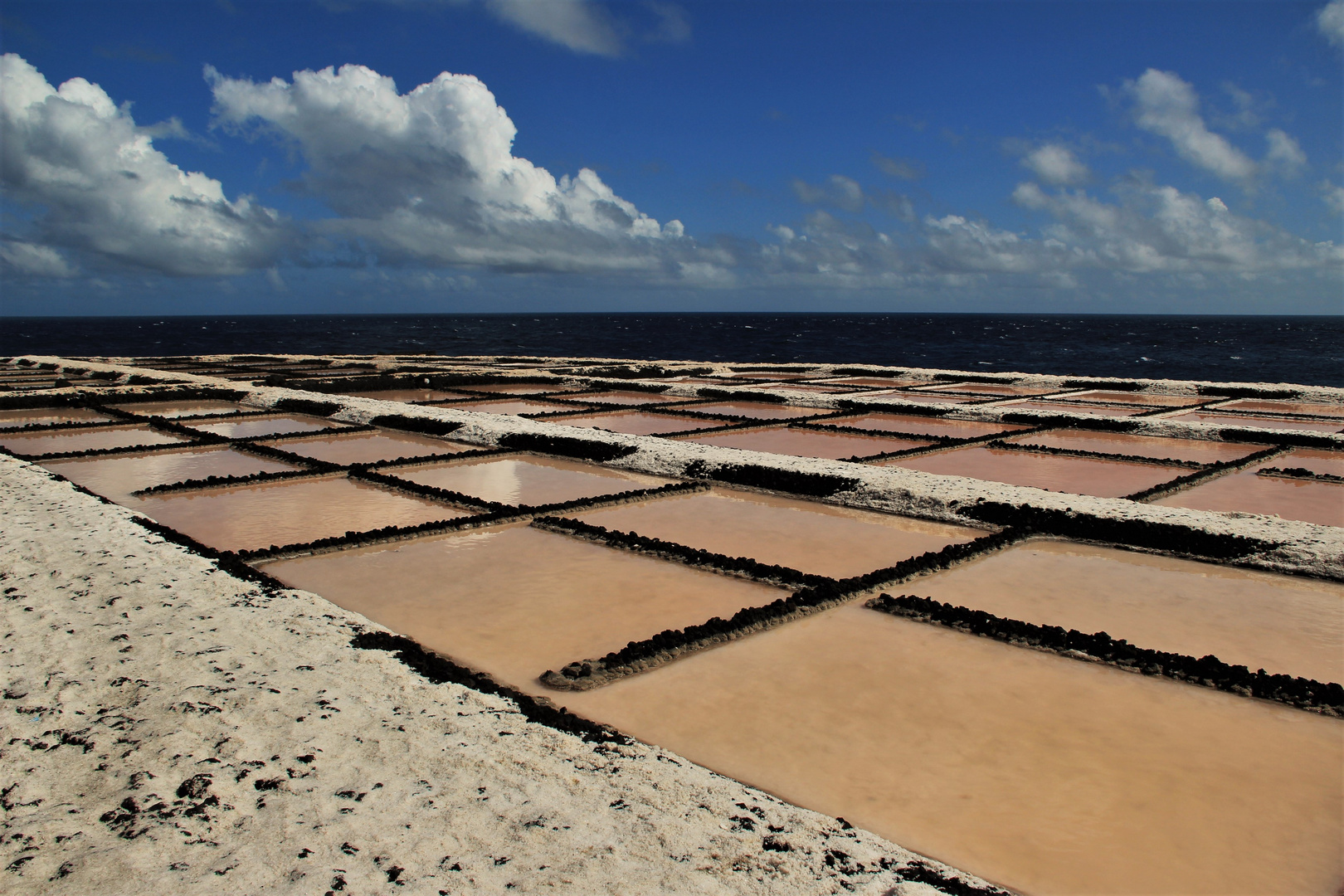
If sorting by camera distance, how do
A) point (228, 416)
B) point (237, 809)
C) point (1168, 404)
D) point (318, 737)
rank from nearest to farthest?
point (237, 809) → point (318, 737) → point (228, 416) → point (1168, 404)

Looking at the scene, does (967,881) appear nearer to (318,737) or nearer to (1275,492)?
(318,737)

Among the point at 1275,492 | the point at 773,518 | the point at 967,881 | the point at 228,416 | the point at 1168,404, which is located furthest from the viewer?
the point at 1168,404

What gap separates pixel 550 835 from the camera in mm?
2365

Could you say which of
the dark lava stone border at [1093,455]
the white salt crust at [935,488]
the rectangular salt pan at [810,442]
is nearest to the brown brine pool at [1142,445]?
the dark lava stone border at [1093,455]

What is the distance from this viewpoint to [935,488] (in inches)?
269

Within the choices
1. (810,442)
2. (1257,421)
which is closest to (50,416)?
(810,442)

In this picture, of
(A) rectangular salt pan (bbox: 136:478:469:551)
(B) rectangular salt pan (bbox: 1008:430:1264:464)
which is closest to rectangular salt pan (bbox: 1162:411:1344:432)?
(B) rectangular salt pan (bbox: 1008:430:1264:464)

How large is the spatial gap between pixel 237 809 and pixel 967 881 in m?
1.95

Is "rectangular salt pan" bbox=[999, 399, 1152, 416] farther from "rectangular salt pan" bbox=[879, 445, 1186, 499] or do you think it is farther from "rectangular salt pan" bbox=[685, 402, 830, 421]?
"rectangular salt pan" bbox=[879, 445, 1186, 499]

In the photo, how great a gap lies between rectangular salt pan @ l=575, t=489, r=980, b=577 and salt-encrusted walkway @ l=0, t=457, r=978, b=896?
267cm

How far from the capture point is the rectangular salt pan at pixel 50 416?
11875mm

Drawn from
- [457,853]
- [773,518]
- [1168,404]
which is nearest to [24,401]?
[773,518]

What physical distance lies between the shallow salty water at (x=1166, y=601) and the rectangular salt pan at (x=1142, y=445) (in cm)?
476

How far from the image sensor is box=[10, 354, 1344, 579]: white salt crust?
17.5 ft
